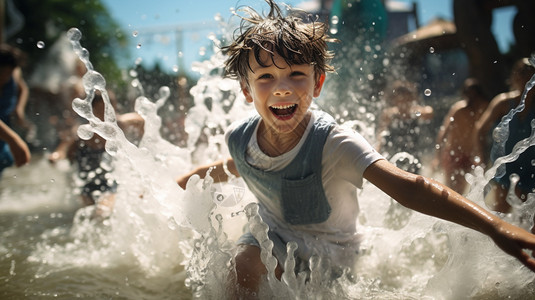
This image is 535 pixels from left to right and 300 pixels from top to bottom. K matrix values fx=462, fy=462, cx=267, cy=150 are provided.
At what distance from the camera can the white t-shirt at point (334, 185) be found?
1.87m

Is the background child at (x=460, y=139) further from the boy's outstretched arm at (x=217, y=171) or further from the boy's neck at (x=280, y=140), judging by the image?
the boy's neck at (x=280, y=140)

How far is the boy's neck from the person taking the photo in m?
2.03

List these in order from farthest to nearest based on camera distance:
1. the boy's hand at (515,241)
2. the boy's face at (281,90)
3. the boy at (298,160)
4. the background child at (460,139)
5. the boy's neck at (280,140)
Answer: the background child at (460,139)
the boy's neck at (280,140)
the boy's face at (281,90)
the boy at (298,160)
the boy's hand at (515,241)

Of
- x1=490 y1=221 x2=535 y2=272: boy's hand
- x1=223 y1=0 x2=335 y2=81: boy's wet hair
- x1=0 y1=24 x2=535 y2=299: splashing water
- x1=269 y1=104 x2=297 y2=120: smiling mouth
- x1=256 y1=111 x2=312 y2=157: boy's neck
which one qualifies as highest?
x1=223 y1=0 x2=335 y2=81: boy's wet hair

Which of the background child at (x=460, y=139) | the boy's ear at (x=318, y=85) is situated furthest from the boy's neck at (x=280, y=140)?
the background child at (x=460, y=139)

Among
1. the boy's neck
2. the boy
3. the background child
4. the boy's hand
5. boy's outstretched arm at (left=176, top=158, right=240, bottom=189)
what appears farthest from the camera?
the background child

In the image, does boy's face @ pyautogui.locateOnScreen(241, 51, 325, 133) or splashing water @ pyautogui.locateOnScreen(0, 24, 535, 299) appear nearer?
boy's face @ pyautogui.locateOnScreen(241, 51, 325, 133)

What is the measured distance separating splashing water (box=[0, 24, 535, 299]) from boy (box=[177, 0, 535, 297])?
5.1 inches

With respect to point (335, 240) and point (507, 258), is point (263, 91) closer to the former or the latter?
point (335, 240)

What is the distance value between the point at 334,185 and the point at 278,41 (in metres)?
0.68

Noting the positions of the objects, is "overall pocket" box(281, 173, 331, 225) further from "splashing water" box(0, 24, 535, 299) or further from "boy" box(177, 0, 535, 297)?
"splashing water" box(0, 24, 535, 299)

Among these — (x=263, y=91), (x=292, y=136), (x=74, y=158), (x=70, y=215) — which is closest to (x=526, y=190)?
(x=292, y=136)

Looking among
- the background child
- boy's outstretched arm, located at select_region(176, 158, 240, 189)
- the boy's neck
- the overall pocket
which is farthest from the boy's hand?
the background child

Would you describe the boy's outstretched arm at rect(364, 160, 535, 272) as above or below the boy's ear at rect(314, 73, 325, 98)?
below
